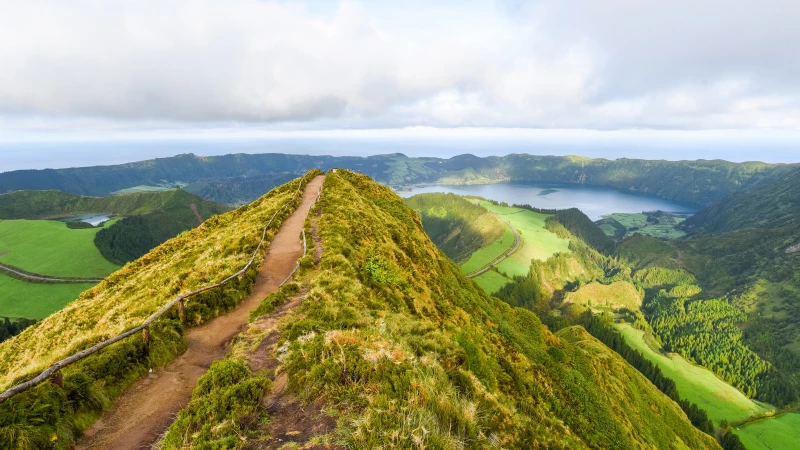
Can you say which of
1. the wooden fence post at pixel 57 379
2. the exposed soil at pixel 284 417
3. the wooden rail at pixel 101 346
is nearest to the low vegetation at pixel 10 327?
the wooden rail at pixel 101 346

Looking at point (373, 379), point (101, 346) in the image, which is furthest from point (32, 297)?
point (373, 379)

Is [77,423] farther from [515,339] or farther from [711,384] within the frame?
[711,384]

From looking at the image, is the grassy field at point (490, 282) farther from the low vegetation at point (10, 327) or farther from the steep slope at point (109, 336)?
the low vegetation at point (10, 327)

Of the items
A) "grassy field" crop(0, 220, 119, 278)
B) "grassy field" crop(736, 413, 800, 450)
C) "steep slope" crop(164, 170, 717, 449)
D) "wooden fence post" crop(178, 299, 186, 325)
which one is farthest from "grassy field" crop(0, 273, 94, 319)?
"grassy field" crop(736, 413, 800, 450)

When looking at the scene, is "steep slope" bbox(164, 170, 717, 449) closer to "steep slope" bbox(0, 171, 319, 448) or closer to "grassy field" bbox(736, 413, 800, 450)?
"steep slope" bbox(0, 171, 319, 448)

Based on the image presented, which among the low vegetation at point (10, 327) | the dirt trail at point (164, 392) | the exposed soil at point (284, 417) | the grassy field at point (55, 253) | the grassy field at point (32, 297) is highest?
the exposed soil at point (284, 417)

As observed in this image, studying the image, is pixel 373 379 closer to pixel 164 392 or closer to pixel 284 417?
pixel 284 417
